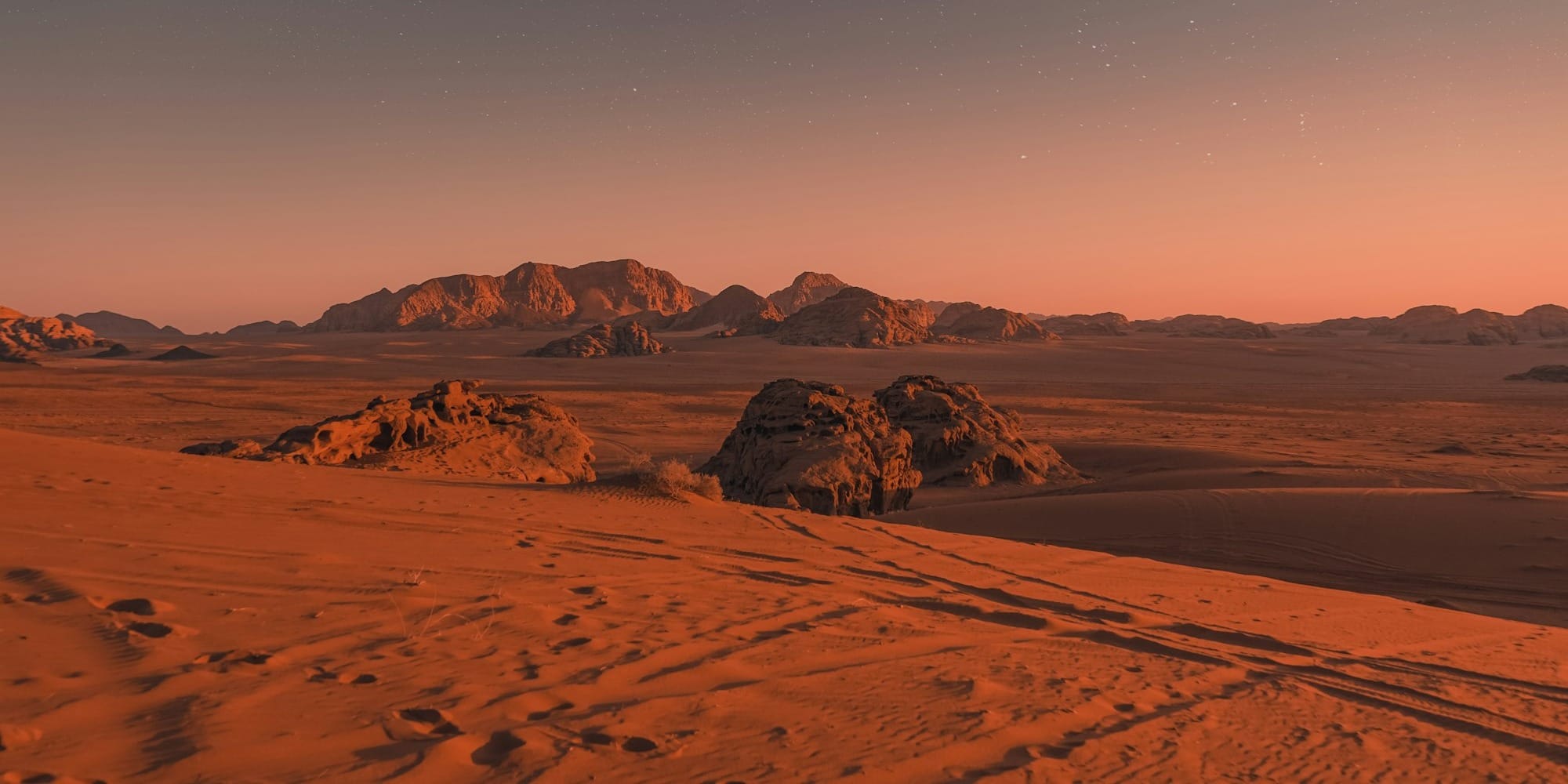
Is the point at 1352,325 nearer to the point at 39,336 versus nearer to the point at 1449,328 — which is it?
the point at 1449,328

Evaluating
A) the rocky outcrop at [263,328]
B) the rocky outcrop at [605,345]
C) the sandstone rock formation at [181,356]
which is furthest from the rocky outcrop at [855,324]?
the rocky outcrop at [263,328]

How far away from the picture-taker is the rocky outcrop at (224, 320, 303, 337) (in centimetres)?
15066

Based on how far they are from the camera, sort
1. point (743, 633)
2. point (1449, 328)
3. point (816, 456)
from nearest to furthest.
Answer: point (743, 633), point (816, 456), point (1449, 328)

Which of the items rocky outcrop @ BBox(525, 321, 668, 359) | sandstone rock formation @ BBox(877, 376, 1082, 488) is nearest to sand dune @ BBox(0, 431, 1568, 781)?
sandstone rock formation @ BBox(877, 376, 1082, 488)

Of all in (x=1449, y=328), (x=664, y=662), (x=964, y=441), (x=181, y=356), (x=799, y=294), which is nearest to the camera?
(x=664, y=662)

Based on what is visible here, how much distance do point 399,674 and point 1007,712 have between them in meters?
2.71

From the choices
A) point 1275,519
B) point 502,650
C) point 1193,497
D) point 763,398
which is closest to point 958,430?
point 763,398

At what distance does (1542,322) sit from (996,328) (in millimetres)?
77960

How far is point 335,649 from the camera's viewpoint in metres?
4.09

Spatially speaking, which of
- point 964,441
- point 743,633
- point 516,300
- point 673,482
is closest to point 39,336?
point 516,300

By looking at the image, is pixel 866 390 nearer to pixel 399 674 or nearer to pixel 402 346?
pixel 399 674

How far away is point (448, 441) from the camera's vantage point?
47.3 ft

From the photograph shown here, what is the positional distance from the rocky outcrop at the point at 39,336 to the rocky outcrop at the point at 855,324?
202 ft

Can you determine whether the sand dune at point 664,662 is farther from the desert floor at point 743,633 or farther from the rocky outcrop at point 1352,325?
the rocky outcrop at point 1352,325
